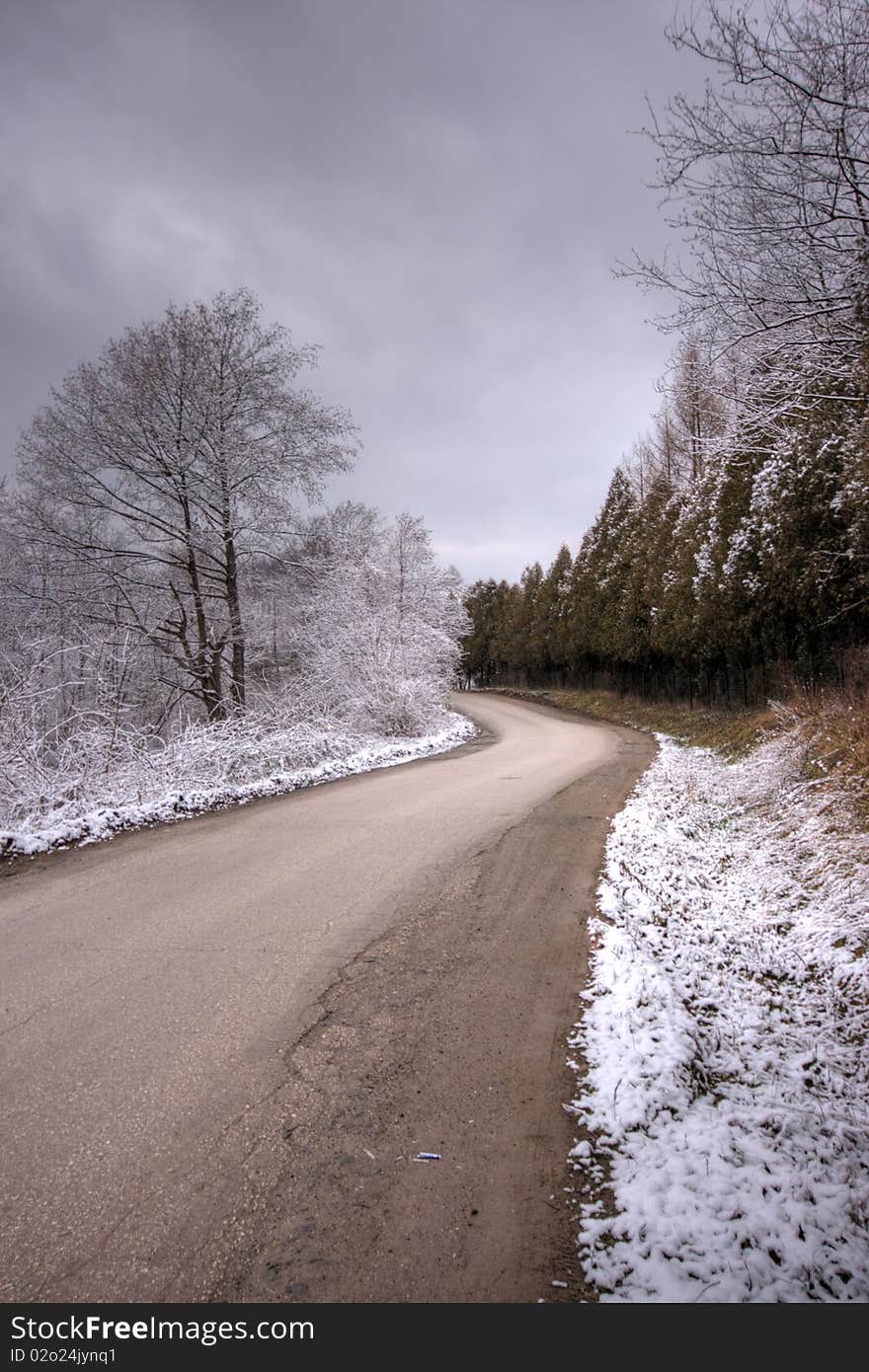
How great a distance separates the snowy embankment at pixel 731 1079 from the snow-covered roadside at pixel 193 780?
548 centimetres

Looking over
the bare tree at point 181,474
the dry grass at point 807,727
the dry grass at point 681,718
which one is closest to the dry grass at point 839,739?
the dry grass at point 807,727

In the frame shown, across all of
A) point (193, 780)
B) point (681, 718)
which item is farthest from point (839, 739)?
point (681, 718)

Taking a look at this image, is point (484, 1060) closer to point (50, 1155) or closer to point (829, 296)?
point (50, 1155)

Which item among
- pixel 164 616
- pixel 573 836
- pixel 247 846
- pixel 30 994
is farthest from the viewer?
pixel 164 616

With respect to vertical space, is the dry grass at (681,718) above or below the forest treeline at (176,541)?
below

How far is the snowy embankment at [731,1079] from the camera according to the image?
1921 mm

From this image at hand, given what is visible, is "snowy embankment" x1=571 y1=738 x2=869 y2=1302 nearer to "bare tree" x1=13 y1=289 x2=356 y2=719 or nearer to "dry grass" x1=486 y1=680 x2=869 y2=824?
"dry grass" x1=486 y1=680 x2=869 y2=824

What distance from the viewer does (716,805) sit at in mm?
8305
